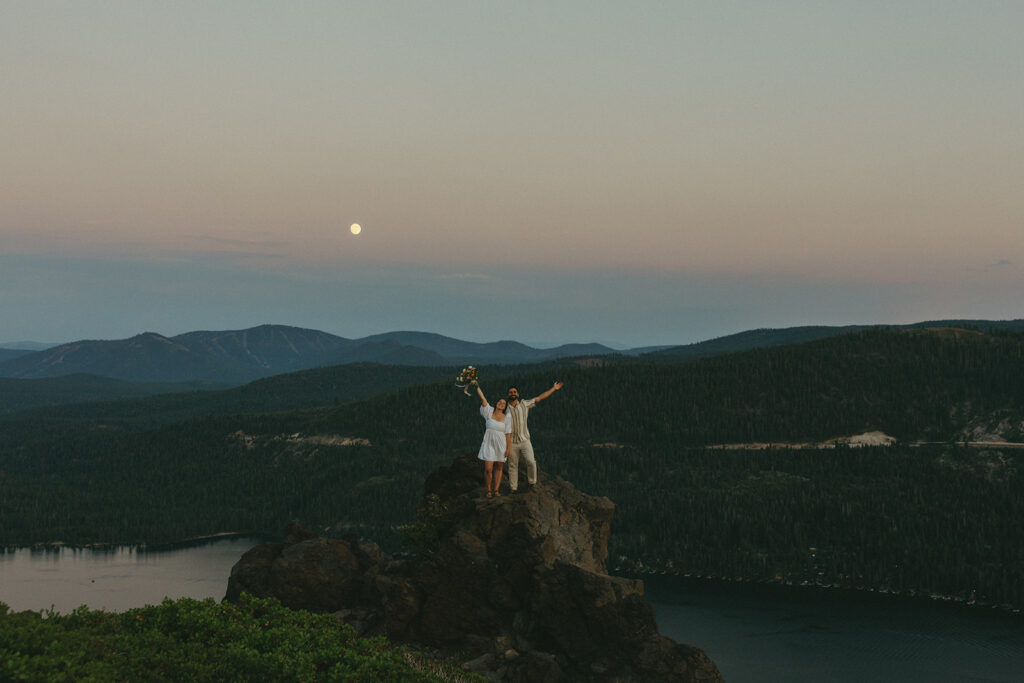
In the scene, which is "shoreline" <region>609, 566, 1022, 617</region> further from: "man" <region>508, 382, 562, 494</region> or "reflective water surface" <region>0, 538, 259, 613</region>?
"man" <region>508, 382, 562, 494</region>

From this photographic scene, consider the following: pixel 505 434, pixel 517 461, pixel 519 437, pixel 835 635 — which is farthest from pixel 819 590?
pixel 505 434

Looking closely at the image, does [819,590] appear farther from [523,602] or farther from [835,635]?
[523,602]

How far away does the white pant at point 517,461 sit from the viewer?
51.8 meters

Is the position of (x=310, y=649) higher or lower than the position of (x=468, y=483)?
lower

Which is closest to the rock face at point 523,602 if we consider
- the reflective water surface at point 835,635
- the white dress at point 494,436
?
the white dress at point 494,436

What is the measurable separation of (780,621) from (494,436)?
115m

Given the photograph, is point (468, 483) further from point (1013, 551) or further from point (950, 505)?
point (950, 505)

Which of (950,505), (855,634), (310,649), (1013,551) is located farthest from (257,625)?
(950,505)

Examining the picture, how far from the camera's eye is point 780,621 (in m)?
142

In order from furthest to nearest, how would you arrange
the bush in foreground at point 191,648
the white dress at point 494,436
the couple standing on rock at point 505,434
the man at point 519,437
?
the white dress at point 494,436 → the couple standing on rock at point 505,434 → the man at point 519,437 → the bush in foreground at point 191,648

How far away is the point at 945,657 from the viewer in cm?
12075

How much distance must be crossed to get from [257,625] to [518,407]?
66.0 ft

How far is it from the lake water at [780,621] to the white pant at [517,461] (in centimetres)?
7013

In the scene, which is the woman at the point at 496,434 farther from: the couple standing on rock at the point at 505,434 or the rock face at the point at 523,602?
the rock face at the point at 523,602
